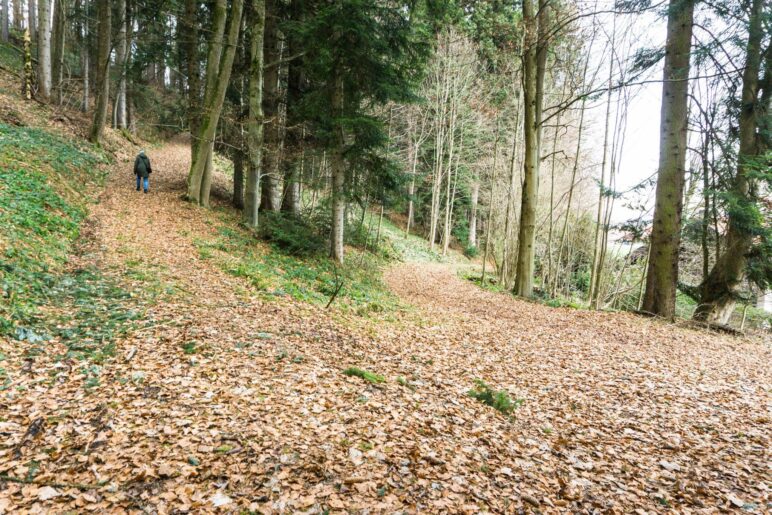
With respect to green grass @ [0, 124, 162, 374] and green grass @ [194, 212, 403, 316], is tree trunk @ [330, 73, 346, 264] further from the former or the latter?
green grass @ [0, 124, 162, 374]

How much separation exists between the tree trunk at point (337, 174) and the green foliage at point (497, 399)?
7310 mm

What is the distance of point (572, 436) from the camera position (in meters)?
4.25

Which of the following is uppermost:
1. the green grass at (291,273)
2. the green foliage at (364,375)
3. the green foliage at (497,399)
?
the green grass at (291,273)

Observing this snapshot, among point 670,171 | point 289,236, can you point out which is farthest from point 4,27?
point 670,171

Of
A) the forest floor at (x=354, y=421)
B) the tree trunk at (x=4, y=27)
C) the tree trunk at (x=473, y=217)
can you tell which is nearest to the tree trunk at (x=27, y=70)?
the forest floor at (x=354, y=421)

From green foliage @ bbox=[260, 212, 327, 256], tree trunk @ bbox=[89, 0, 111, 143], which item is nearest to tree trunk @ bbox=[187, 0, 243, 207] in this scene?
green foliage @ bbox=[260, 212, 327, 256]

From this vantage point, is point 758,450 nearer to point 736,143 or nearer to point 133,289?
point 133,289

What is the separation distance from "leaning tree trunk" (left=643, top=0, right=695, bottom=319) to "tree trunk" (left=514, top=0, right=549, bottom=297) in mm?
3119

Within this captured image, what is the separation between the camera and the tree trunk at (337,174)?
10938mm

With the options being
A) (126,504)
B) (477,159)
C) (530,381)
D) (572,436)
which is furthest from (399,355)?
(477,159)

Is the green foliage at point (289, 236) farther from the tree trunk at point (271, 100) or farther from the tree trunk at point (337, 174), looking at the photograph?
the tree trunk at point (271, 100)

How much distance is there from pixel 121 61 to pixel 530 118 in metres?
19.9

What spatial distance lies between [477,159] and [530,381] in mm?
23364

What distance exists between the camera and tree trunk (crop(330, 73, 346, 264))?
10938 mm
